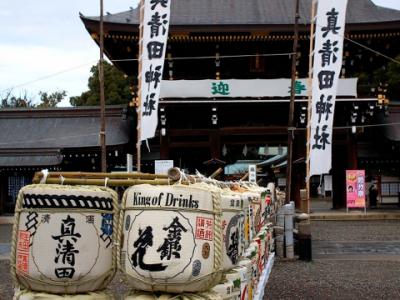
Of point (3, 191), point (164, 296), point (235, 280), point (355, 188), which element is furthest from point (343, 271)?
point (3, 191)

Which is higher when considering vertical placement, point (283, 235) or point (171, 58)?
point (171, 58)

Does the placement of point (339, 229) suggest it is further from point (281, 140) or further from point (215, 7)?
point (215, 7)

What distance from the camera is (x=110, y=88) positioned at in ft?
130

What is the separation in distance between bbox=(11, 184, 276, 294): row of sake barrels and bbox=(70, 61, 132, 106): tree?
3544 cm

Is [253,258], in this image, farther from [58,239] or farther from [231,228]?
[58,239]

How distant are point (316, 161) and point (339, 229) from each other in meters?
2.18

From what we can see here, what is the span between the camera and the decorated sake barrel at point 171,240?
3.00 metres

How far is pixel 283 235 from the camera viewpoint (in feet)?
34.0

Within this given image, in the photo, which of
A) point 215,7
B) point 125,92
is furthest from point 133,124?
point 125,92

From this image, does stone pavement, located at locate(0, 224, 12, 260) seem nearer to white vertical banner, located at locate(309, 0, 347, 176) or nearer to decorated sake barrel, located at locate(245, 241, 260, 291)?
decorated sake barrel, located at locate(245, 241, 260, 291)

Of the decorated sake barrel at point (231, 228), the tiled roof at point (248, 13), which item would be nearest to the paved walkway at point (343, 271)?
the decorated sake barrel at point (231, 228)

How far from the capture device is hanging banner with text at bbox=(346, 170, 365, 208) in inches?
808

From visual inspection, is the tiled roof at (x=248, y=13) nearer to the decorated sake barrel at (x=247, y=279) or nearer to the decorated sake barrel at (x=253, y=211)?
the decorated sake barrel at (x=253, y=211)

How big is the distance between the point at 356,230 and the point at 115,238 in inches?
566
